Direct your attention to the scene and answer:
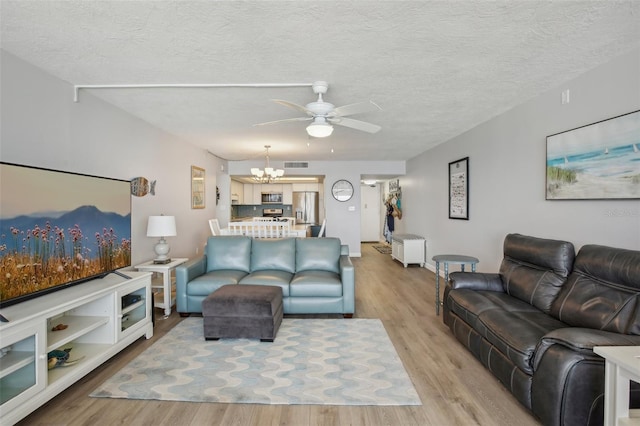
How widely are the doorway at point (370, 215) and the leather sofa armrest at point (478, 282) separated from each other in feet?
25.3

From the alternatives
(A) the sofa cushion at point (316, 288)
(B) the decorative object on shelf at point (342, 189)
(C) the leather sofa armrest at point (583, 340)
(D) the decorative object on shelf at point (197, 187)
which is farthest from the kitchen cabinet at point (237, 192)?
(C) the leather sofa armrest at point (583, 340)

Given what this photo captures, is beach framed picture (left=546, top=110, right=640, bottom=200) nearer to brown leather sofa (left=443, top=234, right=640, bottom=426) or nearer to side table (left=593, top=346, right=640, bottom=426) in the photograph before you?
brown leather sofa (left=443, top=234, right=640, bottom=426)

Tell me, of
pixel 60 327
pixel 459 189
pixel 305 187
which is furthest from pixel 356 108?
pixel 305 187

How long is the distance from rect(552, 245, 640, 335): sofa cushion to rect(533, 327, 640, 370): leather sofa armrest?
0.73 ft

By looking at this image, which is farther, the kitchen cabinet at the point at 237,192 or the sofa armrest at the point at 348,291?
the kitchen cabinet at the point at 237,192

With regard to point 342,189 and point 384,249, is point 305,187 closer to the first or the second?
point 342,189

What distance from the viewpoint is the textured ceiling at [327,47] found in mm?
1753

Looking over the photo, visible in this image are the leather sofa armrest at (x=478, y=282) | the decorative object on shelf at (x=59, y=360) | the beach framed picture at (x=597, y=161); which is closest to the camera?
the decorative object on shelf at (x=59, y=360)

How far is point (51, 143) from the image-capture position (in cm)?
265

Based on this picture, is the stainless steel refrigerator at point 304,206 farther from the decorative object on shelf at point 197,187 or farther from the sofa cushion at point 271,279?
the sofa cushion at point 271,279

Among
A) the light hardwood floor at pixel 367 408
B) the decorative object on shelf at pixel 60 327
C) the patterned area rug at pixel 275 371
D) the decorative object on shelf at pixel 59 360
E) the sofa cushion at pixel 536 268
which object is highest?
the sofa cushion at pixel 536 268

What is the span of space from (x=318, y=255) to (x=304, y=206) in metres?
5.58

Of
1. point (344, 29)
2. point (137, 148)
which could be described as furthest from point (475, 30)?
point (137, 148)

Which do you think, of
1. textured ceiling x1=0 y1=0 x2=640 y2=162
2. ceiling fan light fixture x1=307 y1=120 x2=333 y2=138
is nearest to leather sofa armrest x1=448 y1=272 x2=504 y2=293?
textured ceiling x1=0 y1=0 x2=640 y2=162
